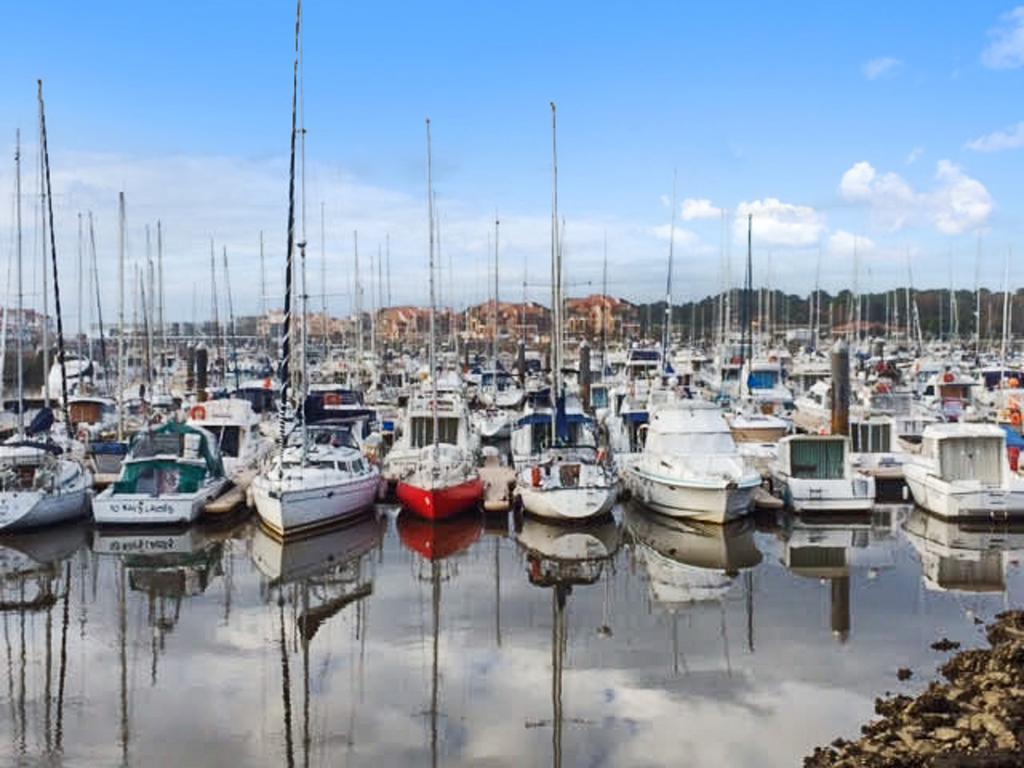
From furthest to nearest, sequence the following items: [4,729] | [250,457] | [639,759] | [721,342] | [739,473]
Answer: [721,342] < [250,457] < [739,473] < [4,729] < [639,759]

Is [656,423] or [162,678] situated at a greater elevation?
[656,423]

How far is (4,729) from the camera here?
12281 millimetres

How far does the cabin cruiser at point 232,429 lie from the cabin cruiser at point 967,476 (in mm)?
17587

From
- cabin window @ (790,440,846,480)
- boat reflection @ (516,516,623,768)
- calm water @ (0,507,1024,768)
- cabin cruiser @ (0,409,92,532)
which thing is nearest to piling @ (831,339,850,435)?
cabin window @ (790,440,846,480)

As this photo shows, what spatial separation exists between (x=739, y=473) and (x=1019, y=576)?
651 centimetres

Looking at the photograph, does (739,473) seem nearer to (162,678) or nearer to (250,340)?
(162,678)

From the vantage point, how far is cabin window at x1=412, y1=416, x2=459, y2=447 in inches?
1196

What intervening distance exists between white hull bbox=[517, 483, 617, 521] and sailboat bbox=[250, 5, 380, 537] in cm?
424

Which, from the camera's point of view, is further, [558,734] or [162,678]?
[162,678]

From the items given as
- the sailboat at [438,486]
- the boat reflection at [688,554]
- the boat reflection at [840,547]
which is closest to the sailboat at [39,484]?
the sailboat at [438,486]

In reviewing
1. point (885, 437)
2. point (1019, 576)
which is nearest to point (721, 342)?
point (885, 437)

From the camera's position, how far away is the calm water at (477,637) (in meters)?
12.0

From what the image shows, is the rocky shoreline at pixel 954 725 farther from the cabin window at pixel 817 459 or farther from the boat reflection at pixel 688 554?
the cabin window at pixel 817 459

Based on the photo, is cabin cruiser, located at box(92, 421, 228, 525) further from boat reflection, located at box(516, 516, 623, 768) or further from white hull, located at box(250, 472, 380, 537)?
boat reflection, located at box(516, 516, 623, 768)
